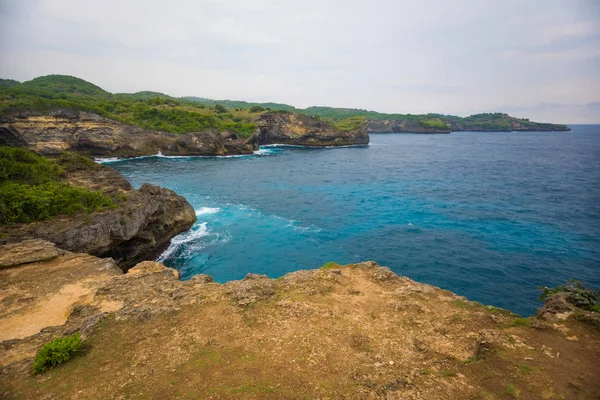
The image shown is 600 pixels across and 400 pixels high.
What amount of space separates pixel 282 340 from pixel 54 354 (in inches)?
320

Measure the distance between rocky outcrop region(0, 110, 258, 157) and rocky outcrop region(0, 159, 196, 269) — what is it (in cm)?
5065

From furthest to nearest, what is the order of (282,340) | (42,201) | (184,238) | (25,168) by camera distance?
(184,238) < (25,168) < (42,201) < (282,340)

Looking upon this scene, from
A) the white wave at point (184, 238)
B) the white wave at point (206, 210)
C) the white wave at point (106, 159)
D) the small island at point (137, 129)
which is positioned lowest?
the white wave at point (184, 238)

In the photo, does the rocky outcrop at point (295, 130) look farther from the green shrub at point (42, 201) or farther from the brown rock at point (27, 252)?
the brown rock at point (27, 252)

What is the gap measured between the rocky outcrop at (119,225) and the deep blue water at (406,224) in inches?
92.8

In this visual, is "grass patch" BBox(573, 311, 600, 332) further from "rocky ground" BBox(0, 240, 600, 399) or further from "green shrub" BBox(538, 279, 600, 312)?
"green shrub" BBox(538, 279, 600, 312)

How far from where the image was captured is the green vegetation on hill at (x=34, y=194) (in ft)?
69.7

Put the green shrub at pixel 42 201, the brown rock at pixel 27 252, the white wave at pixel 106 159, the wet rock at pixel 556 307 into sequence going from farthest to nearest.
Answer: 1. the white wave at pixel 106 159
2. the green shrub at pixel 42 201
3. the brown rock at pixel 27 252
4. the wet rock at pixel 556 307

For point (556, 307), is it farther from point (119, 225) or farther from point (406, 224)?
point (119, 225)

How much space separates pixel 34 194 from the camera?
22.3 meters

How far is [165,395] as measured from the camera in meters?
9.16

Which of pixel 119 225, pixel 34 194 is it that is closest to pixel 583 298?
pixel 119 225

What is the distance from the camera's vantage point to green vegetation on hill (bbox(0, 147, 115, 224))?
21259mm

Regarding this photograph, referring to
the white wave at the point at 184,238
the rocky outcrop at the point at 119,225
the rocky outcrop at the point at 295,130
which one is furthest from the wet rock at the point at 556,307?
the rocky outcrop at the point at 295,130
